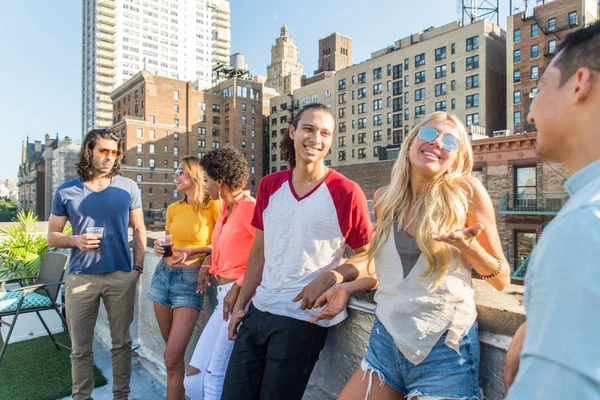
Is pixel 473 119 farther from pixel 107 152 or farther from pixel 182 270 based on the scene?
pixel 182 270

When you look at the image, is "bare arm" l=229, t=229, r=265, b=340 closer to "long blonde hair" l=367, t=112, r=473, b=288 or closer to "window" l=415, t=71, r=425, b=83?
"long blonde hair" l=367, t=112, r=473, b=288

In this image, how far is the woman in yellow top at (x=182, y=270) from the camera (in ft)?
9.89

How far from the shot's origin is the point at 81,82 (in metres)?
102

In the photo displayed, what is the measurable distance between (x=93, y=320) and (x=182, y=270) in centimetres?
96

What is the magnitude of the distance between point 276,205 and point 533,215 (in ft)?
92.3

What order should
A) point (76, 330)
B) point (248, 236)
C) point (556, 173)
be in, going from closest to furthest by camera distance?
point (248, 236) < point (76, 330) < point (556, 173)

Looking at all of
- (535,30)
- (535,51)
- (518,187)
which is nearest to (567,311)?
(518,187)

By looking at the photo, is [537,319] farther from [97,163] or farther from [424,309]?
[97,163]

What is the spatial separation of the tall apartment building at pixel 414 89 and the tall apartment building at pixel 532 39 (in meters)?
3.43

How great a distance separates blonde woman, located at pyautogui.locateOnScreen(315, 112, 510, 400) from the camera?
154 cm

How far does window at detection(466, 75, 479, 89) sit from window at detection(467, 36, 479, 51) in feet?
11.0

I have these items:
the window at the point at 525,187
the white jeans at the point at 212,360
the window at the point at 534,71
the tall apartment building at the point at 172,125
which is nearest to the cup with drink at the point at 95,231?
the white jeans at the point at 212,360

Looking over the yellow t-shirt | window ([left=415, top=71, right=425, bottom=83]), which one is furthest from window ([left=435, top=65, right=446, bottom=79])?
the yellow t-shirt

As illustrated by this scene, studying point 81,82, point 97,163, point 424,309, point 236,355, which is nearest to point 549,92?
point 424,309
